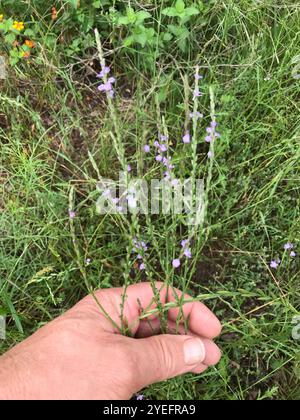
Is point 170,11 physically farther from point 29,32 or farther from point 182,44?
point 29,32

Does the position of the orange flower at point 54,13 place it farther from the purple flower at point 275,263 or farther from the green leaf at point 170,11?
the purple flower at point 275,263

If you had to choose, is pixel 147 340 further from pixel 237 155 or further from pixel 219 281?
pixel 237 155

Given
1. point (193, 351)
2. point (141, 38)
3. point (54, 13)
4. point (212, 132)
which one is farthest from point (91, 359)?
point (54, 13)

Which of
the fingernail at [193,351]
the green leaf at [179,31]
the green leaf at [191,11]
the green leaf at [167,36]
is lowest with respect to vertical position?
the fingernail at [193,351]

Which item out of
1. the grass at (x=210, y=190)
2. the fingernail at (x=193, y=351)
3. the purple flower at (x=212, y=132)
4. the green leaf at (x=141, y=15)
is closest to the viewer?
the purple flower at (x=212, y=132)

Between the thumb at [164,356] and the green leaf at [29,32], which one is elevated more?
the green leaf at [29,32]

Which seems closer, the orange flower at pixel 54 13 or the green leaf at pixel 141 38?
the green leaf at pixel 141 38

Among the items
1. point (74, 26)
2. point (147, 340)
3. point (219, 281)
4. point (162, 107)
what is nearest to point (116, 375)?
point (147, 340)

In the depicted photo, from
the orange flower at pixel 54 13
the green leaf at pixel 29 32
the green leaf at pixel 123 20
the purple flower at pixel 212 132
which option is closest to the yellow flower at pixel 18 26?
the green leaf at pixel 29 32
